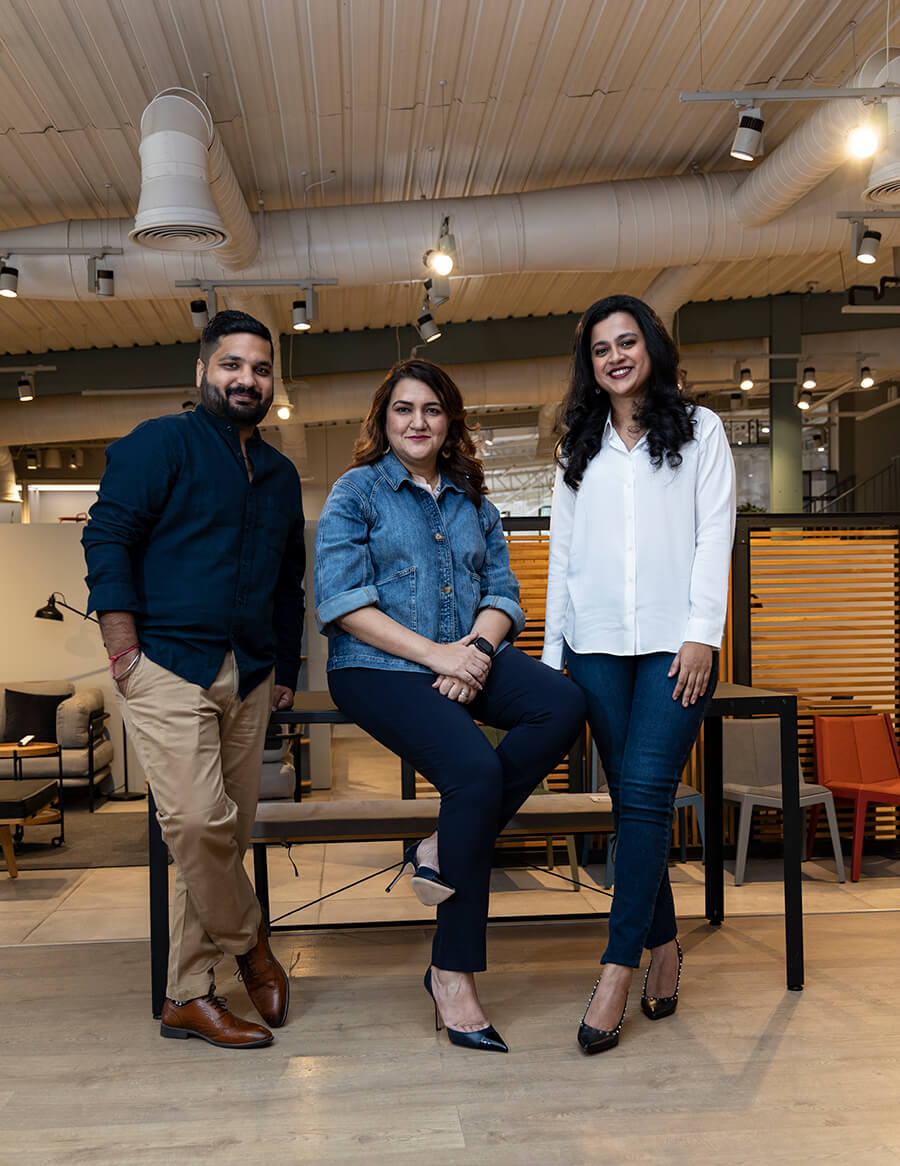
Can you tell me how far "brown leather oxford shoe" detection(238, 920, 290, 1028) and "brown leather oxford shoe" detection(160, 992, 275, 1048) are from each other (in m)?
0.06

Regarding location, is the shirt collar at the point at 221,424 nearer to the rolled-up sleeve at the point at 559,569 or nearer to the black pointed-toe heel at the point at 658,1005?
the rolled-up sleeve at the point at 559,569

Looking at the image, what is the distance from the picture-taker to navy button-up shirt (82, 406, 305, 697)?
229 cm

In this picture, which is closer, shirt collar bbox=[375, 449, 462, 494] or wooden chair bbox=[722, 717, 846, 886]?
shirt collar bbox=[375, 449, 462, 494]

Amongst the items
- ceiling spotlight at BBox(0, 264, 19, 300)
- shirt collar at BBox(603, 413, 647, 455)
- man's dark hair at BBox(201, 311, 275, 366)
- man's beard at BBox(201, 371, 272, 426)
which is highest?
ceiling spotlight at BBox(0, 264, 19, 300)

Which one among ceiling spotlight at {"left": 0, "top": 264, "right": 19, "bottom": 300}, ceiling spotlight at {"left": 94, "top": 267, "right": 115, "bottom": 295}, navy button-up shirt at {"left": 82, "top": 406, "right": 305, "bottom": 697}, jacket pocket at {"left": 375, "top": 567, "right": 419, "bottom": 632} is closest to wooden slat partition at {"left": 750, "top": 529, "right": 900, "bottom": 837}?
jacket pocket at {"left": 375, "top": 567, "right": 419, "bottom": 632}

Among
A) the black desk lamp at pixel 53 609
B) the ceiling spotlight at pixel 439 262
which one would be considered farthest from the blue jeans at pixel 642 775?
the black desk lamp at pixel 53 609

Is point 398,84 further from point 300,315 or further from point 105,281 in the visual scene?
point 105,281

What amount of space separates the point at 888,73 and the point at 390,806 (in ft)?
12.8

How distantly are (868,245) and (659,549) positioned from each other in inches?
181

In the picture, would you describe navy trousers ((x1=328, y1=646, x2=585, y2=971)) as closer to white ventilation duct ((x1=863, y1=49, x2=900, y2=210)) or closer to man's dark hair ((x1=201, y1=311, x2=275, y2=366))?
man's dark hair ((x1=201, y1=311, x2=275, y2=366))

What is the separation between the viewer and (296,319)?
6.83 meters

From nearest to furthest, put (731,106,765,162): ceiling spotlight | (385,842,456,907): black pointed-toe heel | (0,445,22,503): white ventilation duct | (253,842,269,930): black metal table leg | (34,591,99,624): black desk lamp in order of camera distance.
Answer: (385,842,456,907): black pointed-toe heel
(253,842,269,930): black metal table leg
(731,106,765,162): ceiling spotlight
(34,591,99,624): black desk lamp
(0,445,22,503): white ventilation duct

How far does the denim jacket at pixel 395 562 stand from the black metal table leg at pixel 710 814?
104 centimetres

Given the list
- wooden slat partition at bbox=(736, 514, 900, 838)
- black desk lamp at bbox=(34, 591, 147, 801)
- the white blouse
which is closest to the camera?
the white blouse
